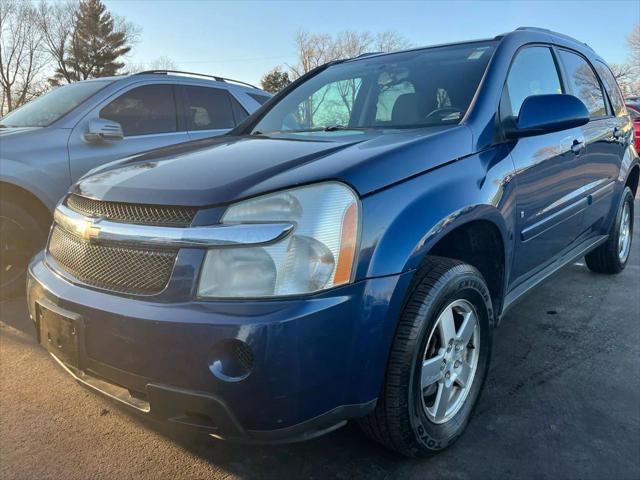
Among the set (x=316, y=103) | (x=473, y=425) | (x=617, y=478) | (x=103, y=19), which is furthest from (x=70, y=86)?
(x=103, y=19)

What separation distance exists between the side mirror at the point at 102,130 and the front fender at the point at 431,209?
298cm

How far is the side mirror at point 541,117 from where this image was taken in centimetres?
243

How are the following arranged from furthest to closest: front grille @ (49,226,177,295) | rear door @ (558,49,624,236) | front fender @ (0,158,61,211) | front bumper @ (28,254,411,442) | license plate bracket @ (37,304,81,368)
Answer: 1. front fender @ (0,158,61,211)
2. rear door @ (558,49,624,236)
3. license plate bracket @ (37,304,81,368)
4. front grille @ (49,226,177,295)
5. front bumper @ (28,254,411,442)

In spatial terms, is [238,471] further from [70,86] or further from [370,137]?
[70,86]

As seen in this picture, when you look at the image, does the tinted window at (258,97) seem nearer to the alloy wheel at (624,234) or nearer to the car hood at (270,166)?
the car hood at (270,166)

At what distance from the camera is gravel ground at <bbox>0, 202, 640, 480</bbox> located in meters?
2.07

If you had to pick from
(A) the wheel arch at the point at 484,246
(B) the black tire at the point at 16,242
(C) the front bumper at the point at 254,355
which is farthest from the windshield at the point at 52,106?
(A) the wheel arch at the point at 484,246

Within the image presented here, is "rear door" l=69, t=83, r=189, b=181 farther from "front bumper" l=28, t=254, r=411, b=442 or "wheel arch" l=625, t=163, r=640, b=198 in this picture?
"wheel arch" l=625, t=163, r=640, b=198

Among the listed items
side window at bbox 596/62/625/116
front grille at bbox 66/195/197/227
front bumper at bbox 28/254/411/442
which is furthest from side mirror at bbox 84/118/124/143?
side window at bbox 596/62/625/116

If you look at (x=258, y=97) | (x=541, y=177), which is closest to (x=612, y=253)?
(x=541, y=177)

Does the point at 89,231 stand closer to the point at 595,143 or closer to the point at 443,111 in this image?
the point at 443,111

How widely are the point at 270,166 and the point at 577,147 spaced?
2.17 m

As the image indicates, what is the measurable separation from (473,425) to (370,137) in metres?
1.38

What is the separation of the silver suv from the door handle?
3.29 meters
